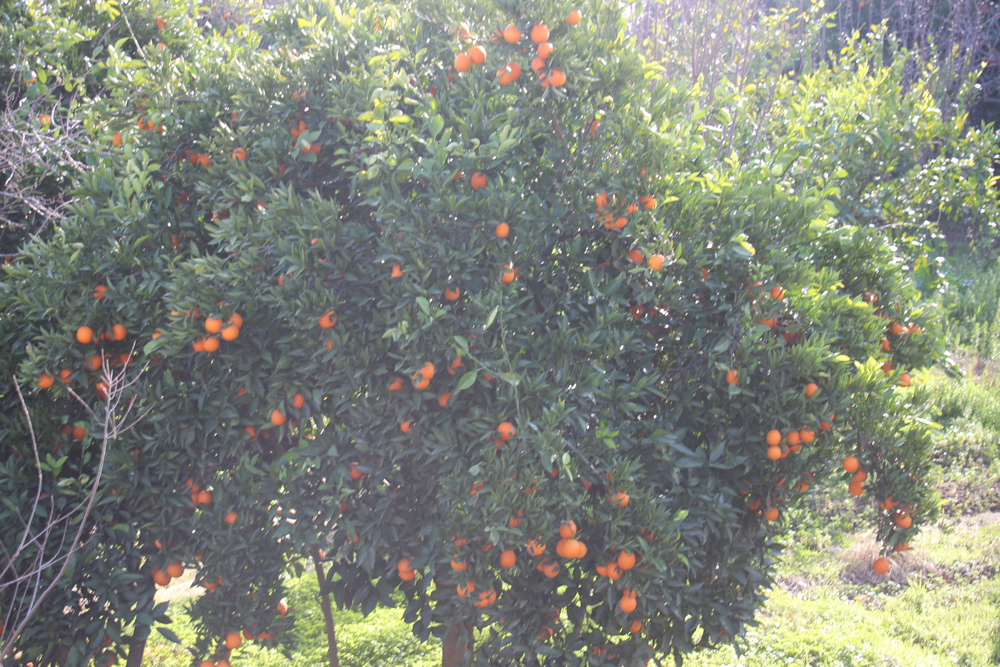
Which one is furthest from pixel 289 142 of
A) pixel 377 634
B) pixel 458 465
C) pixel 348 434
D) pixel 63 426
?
pixel 377 634

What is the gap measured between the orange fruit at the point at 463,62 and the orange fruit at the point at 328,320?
2.69 feet

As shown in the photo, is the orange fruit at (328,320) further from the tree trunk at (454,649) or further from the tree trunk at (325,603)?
the tree trunk at (454,649)

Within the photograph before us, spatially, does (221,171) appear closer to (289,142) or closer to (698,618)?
(289,142)

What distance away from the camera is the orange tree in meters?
1.90

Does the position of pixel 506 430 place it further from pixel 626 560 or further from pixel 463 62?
pixel 463 62

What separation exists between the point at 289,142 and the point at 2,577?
5.63 ft

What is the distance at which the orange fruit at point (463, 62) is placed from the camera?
6.57 feet

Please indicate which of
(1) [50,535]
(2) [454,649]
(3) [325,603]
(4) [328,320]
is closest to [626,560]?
(4) [328,320]

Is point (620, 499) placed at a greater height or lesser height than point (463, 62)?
lesser

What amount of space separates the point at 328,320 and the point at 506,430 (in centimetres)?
60

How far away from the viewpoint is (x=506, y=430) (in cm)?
182

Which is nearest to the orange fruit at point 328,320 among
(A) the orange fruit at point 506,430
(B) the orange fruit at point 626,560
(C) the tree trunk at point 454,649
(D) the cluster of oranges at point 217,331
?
(D) the cluster of oranges at point 217,331

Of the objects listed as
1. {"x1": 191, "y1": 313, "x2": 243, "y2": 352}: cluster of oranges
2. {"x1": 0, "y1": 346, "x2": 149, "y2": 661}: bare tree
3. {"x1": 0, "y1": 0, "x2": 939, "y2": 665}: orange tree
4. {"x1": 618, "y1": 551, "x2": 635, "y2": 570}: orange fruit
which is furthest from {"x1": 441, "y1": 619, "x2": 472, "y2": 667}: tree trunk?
{"x1": 191, "y1": 313, "x2": 243, "y2": 352}: cluster of oranges

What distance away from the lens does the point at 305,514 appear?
2.06 meters
